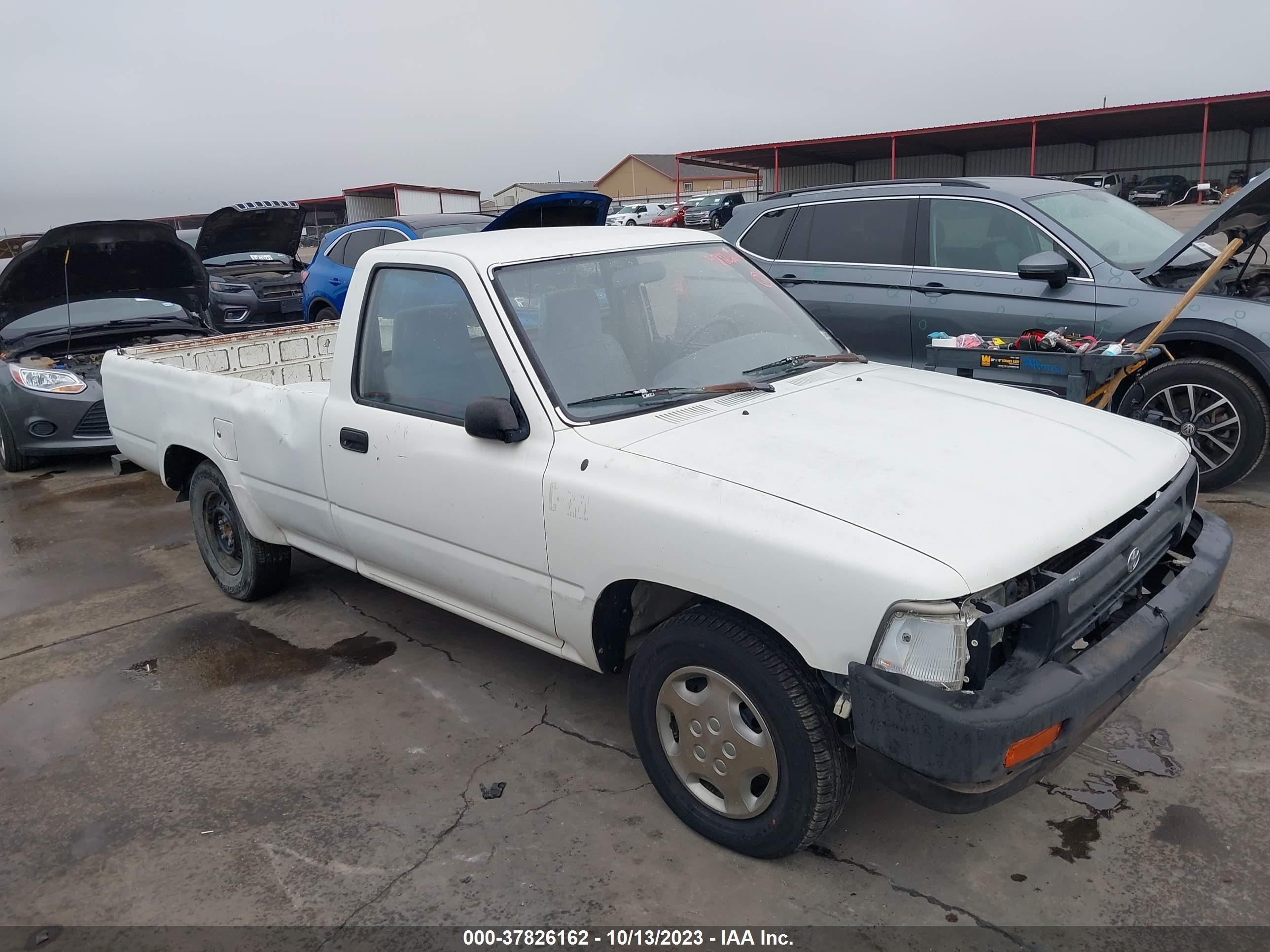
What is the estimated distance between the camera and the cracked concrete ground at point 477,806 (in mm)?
2758

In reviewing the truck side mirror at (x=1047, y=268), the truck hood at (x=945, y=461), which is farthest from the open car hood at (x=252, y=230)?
the truck hood at (x=945, y=461)

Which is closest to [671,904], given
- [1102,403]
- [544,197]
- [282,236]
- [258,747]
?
[258,747]

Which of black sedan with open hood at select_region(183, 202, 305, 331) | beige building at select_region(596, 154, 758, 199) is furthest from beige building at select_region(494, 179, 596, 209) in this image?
black sedan with open hood at select_region(183, 202, 305, 331)

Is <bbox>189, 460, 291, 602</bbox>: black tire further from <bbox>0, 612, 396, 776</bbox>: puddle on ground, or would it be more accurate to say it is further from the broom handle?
the broom handle

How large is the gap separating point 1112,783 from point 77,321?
832 cm

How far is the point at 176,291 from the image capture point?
8453 mm

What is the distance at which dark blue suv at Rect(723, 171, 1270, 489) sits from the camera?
5570mm

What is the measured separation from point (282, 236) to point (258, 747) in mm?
8684

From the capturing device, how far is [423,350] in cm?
376

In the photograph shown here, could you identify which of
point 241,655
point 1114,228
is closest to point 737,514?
point 241,655

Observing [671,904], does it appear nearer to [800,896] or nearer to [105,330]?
[800,896]

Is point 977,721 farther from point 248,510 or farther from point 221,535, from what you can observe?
point 221,535

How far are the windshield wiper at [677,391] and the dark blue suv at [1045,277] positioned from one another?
10.4 ft

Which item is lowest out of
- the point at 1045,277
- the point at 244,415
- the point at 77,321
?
the point at 244,415
